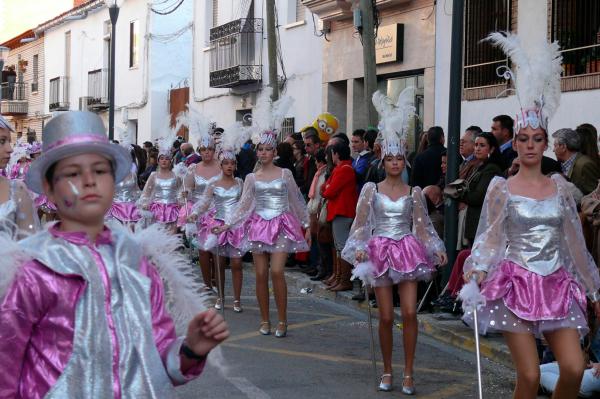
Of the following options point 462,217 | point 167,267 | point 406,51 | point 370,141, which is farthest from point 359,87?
point 167,267

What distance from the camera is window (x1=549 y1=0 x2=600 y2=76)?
44.5ft

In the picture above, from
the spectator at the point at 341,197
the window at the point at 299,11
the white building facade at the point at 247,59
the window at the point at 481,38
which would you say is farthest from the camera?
the window at the point at 299,11

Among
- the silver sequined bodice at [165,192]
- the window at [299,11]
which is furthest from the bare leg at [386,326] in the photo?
the window at [299,11]

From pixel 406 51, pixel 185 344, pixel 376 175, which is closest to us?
pixel 185 344

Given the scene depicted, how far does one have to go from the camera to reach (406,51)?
1888cm

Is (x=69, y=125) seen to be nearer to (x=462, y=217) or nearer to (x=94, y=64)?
(x=462, y=217)

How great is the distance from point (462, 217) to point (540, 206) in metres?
4.59

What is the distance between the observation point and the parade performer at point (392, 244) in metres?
8.02

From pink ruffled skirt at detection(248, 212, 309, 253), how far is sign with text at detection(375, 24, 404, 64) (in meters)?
8.89

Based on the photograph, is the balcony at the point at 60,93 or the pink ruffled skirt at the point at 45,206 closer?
the pink ruffled skirt at the point at 45,206

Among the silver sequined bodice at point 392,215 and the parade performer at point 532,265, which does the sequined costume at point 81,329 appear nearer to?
the parade performer at point 532,265

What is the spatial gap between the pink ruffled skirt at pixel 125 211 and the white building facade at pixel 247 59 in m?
8.54

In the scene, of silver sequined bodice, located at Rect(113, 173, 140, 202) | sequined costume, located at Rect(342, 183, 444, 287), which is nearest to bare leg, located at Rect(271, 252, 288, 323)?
sequined costume, located at Rect(342, 183, 444, 287)

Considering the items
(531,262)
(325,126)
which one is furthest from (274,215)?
(325,126)
